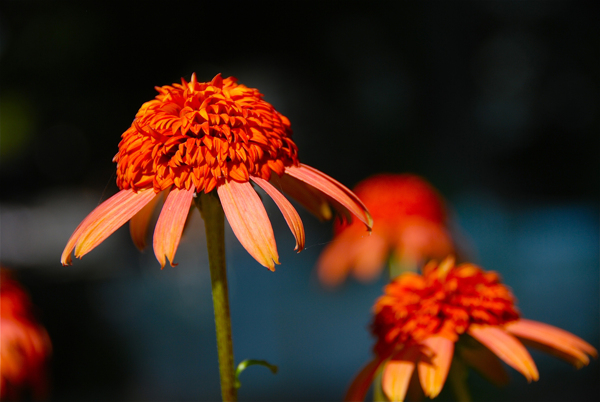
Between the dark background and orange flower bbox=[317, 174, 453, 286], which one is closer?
orange flower bbox=[317, 174, 453, 286]

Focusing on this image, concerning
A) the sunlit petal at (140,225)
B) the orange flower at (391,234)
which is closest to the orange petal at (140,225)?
the sunlit petal at (140,225)

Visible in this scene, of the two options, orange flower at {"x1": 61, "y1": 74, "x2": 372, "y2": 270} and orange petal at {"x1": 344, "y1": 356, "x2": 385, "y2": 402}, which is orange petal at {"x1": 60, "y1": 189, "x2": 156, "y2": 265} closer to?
orange flower at {"x1": 61, "y1": 74, "x2": 372, "y2": 270}

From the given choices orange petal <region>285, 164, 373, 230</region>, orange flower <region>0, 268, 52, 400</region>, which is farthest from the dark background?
orange petal <region>285, 164, 373, 230</region>

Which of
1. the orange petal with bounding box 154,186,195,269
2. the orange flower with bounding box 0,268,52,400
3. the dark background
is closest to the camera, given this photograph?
the orange petal with bounding box 154,186,195,269

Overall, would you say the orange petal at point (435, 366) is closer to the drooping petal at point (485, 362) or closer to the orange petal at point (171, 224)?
the drooping petal at point (485, 362)

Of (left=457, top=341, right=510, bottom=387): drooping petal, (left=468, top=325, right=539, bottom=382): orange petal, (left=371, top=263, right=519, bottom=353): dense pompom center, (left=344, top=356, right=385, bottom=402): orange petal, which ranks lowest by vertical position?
(left=344, top=356, right=385, bottom=402): orange petal

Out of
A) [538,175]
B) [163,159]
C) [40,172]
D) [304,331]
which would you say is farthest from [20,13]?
[538,175]

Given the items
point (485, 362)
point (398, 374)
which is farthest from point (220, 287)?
point (485, 362)

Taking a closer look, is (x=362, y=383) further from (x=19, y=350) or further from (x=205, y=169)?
(x=19, y=350)

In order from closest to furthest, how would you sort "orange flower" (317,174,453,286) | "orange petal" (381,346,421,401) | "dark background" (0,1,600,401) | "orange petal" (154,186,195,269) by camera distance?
"orange petal" (154,186,195,269)
"orange petal" (381,346,421,401)
"orange flower" (317,174,453,286)
"dark background" (0,1,600,401)
